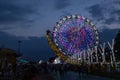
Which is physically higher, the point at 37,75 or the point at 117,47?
the point at 117,47

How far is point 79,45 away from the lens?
58938mm

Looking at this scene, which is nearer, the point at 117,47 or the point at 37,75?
the point at 37,75

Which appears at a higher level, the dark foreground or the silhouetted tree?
the silhouetted tree

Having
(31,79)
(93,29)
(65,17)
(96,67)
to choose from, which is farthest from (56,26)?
(31,79)

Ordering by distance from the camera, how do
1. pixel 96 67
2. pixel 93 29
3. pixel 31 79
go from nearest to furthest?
pixel 31 79, pixel 96 67, pixel 93 29

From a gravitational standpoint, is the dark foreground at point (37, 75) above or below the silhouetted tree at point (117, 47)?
below

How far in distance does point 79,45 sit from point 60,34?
3.93 metres

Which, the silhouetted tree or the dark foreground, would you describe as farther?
the silhouetted tree

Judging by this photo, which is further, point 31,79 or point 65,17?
point 65,17

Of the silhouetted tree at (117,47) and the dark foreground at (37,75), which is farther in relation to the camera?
the silhouetted tree at (117,47)

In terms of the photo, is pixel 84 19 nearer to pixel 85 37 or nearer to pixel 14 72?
pixel 85 37

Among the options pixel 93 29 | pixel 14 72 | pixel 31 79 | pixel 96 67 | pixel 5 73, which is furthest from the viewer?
pixel 93 29

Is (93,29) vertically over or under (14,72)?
over

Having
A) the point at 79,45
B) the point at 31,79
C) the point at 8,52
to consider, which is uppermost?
the point at 79,45
